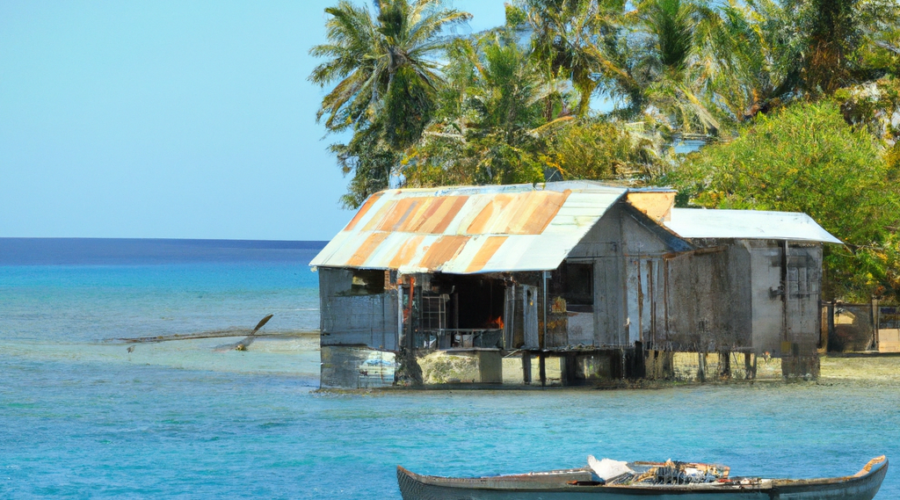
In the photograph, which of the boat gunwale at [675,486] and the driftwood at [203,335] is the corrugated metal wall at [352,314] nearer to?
the boat gunwale at [675,486]

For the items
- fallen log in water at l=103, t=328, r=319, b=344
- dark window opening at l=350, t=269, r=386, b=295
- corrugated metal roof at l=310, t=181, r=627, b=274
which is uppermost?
corrugated metal roof at l=310, t=181, r=627, b=274

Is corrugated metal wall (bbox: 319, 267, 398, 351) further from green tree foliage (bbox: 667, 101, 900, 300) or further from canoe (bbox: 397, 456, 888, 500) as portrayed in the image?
green tree foliage (bbox: 667, 101, 900, 300)

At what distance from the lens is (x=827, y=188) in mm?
25406

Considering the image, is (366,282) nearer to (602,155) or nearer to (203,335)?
(602,155)

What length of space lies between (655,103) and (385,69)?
938cm

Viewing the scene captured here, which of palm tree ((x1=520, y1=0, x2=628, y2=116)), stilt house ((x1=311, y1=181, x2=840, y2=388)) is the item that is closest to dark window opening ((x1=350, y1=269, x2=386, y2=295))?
stilt house ((x1=311, y1=181, x2=840, y2=388))

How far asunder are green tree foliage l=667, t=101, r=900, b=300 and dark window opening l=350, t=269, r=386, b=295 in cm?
913

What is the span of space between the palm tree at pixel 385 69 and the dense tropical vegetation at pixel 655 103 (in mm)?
62

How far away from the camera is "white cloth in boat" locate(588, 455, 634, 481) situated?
12.2m

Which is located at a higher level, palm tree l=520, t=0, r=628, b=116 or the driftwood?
palm tree l=520, t=0, r=628, b=116

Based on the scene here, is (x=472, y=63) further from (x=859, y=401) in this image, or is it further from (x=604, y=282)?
(x=859, y=401)

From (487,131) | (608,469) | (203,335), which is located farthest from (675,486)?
(203,335)

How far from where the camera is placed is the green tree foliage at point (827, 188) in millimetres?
25359

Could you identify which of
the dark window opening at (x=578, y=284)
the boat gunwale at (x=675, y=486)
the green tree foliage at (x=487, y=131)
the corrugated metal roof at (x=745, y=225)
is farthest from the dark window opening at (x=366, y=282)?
the green tree foliage at (x=487, y=131)
